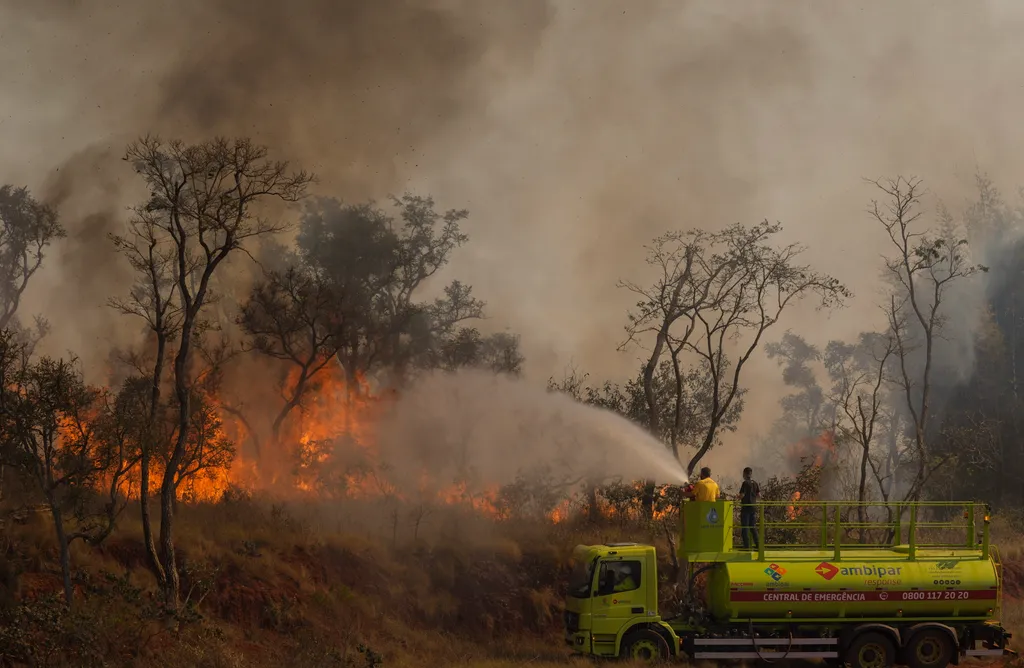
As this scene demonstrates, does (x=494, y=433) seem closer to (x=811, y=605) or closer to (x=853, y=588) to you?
(x=811, y=605)

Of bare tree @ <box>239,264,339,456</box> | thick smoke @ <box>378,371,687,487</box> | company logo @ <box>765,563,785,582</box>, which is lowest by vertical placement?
company logo @ <box>765,563,785,582</box>

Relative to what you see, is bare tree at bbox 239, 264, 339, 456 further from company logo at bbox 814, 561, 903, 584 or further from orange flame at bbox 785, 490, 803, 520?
company logo at bbox 814, 561, 903, 584

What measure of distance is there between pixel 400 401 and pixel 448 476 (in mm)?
4716

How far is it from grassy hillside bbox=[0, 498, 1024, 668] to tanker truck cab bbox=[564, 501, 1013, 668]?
8.31 feet

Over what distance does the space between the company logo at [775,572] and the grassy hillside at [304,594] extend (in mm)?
5058

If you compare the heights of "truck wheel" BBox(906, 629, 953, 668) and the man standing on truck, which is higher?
the man standing on truck

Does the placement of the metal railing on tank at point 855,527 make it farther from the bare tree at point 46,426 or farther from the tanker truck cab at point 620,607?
the bare tree at point 46,426

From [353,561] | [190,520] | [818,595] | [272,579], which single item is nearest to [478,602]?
[353,561]

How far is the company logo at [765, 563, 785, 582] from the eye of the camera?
773 inches

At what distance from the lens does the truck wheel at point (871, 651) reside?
1969 centimetres

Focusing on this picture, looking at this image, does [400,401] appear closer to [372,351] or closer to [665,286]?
[372,351]

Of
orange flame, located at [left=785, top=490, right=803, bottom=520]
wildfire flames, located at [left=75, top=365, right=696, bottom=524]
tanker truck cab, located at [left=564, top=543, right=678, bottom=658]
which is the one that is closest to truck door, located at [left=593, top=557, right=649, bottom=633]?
tanker truck cab, located at [left=564, top=543, right=678, bottom=658]

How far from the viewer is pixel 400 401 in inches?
1531

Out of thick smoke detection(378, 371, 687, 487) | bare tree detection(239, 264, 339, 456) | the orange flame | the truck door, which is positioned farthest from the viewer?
bare tree detection(239, 264, 339, 456)
